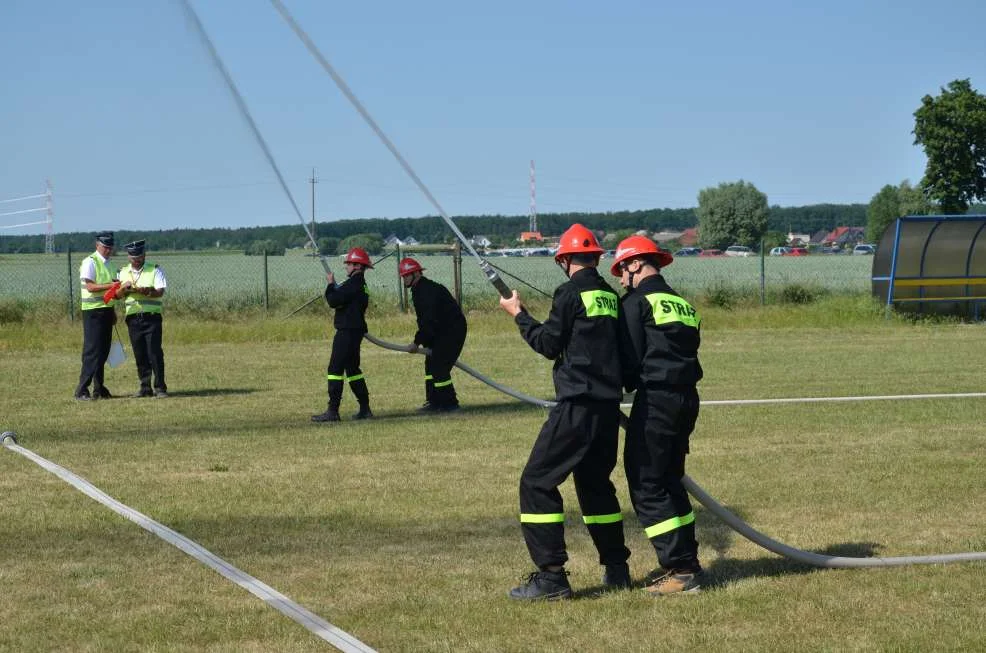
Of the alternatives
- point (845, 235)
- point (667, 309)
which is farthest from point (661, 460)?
point (845, 235)

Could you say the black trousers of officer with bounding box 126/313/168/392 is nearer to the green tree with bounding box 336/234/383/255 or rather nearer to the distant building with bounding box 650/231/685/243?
the green tree with bounding box 336/234/383/255

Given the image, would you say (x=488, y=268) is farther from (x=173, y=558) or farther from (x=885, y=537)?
(x=885, y=537)

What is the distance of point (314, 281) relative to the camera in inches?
1699

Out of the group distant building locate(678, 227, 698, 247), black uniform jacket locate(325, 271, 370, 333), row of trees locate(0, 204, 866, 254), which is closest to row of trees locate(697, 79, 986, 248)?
row of trees locate(0, 204, 866, 254)

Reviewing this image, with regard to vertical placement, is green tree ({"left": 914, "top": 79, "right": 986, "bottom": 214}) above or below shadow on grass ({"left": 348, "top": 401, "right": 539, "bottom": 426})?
above

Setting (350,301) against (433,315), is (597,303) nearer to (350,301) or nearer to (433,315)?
(350,301)

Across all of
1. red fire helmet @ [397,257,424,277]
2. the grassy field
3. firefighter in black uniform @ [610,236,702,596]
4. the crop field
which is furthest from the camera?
the crop field

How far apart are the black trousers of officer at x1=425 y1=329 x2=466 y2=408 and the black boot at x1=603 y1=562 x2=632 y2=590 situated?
7.58 m

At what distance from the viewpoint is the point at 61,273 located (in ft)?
145

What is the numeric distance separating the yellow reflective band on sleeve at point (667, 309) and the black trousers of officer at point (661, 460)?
14.2 inches

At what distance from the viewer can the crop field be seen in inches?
1187

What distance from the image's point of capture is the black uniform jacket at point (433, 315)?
555 inches

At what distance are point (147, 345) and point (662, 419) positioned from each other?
10.7 meters

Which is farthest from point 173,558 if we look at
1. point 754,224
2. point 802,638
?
point 754,224
